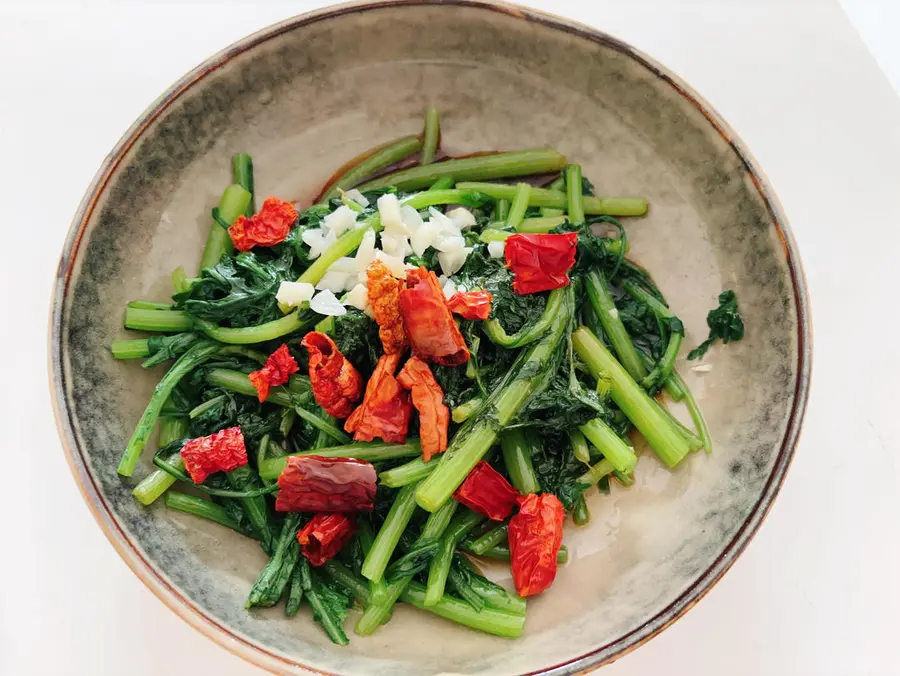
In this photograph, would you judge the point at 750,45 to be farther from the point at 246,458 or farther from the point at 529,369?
the point at 246,458

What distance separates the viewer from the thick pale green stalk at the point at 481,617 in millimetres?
2289

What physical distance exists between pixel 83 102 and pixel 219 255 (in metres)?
1.17

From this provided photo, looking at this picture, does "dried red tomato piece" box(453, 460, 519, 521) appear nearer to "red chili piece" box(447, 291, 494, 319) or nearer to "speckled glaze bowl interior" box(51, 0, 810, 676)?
"speckled glaze bowl interior" box(51, 0, 810, 676)

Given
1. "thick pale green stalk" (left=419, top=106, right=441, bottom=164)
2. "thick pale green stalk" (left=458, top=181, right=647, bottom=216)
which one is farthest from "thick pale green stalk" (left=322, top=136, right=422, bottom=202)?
"thick pale green stalk" (left=458, top=181, right=647, bottom=216)

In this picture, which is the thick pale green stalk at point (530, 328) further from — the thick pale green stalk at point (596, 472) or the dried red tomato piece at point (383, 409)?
the thick pale green stalk at point (596, 472)

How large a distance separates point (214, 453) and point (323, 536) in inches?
18.3

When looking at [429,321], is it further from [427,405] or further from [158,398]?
[158,398]

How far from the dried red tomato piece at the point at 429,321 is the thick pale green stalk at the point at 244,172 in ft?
2.87

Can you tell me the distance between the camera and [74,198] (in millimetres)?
3102

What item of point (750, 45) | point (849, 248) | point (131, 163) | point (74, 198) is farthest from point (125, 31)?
point (849, 248)

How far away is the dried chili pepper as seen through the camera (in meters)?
2.28

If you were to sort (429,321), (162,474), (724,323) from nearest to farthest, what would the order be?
(429,321) → (162,474) → (724,323)

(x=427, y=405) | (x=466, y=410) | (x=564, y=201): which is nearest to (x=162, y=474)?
(x=427, y=405)

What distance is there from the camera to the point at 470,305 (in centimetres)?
A: 231
